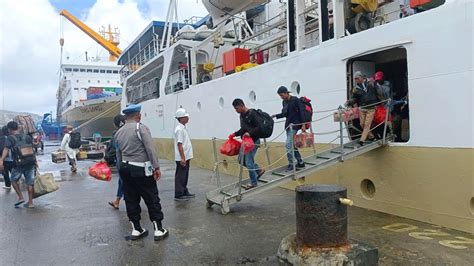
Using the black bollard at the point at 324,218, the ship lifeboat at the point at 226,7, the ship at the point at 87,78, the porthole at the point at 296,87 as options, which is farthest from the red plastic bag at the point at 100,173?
the ship at the point at 87,78

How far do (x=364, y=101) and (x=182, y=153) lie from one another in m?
3.15

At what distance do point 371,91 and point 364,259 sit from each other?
3053 millimetres

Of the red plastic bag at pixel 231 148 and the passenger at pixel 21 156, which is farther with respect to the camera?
the passenger at pixel 21 156

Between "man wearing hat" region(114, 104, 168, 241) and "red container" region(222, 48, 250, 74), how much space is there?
528 cm

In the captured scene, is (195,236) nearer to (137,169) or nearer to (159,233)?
(159,233)

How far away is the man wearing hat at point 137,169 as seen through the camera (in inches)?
186

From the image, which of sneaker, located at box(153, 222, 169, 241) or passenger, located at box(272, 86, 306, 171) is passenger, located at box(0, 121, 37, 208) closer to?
sneaker, located at box(153, 222, 169, 241)

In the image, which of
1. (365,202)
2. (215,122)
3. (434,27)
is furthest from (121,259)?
(215,122)

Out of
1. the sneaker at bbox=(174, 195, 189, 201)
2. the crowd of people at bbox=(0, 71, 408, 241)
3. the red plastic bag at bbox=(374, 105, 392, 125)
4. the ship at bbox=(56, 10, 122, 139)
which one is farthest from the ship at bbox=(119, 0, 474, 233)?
the ship at bbox=(56, 10, 122, 139)

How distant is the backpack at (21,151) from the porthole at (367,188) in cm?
552

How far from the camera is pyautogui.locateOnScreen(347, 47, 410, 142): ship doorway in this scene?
6098 millimetres

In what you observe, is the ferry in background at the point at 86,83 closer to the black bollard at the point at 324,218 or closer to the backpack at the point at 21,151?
the backpack at the point at 21,151

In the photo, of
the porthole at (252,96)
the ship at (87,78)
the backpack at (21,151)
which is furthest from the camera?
the ship at (87,78)

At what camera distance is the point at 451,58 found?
4859 millimetres
